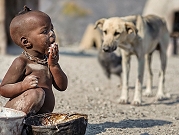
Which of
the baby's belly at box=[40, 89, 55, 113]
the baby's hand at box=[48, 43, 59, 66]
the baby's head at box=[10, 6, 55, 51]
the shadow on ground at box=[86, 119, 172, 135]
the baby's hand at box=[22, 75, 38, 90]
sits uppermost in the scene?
the baby's head at box=[10, 6, 55, 51]

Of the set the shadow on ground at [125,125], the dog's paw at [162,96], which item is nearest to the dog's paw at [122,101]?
the dog's paw at [162,96]

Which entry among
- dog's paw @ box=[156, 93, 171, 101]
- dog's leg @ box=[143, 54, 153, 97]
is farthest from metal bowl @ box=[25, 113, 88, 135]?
dog's leg @ box=[143, 54, 153, 97]

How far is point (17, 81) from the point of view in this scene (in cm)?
422

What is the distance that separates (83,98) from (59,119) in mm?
3294

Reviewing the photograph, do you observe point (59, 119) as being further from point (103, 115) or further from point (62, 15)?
point (62, 15)

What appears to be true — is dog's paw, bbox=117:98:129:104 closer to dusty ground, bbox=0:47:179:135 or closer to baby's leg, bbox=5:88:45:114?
dusty ground, bbox=0:47:179:135

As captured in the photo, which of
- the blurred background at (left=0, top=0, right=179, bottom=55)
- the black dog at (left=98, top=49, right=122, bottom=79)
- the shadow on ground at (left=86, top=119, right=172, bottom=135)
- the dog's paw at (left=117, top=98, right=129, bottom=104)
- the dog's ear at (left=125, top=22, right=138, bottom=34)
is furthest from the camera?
the blurred background at (left=0, top=0, right=179, bottom=55)

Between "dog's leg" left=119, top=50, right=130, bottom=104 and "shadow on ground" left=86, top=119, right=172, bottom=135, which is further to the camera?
"dog's leg" left=119, top=50, right=130, bottom=104

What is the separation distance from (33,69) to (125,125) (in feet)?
5.06

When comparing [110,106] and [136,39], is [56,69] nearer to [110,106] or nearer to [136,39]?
[110,106]

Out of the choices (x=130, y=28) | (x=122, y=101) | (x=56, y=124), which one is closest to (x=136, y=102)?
(x=122, y=101)

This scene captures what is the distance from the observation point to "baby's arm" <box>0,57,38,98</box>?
4113mm

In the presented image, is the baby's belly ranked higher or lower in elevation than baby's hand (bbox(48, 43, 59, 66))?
lower

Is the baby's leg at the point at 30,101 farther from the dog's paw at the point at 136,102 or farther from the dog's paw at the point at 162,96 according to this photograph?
the dog's paw at the point at 162,96
